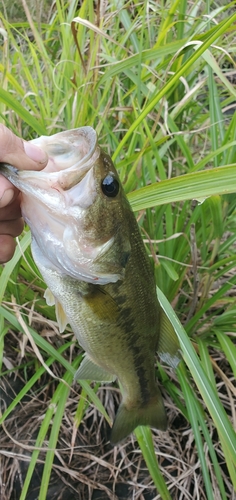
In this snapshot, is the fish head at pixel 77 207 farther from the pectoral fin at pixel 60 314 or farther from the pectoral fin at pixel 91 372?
the pectoral fin at pixel 91 372

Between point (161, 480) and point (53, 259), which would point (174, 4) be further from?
point (161, 480)

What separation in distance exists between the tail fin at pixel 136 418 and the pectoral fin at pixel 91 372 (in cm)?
12

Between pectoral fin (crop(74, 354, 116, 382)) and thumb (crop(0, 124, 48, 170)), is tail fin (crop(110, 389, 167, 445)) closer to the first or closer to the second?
pectoral fin (crop(74, 354, 116, 382))

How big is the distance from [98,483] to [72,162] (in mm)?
1220

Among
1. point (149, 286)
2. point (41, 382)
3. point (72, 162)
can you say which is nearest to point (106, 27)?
point (72, 162)

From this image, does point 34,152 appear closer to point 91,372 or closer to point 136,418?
point 91,372

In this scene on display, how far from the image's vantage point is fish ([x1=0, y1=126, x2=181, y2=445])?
2.62 ft

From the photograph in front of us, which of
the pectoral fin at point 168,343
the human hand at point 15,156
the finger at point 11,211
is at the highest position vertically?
the human hand at point 15,156

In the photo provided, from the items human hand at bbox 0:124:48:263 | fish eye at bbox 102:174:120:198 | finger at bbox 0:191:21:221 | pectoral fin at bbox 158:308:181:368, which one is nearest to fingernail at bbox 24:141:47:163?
human hand at bbox 0:124:48:263

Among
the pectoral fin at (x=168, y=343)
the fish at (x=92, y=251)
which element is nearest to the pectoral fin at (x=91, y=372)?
the fish at (x=92, y=251)

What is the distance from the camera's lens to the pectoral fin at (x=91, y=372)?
1.14m

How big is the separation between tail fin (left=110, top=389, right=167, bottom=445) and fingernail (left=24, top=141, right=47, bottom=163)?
0.80 m

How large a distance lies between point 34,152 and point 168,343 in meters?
0.66

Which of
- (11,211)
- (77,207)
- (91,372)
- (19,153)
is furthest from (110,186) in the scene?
(91,372)
